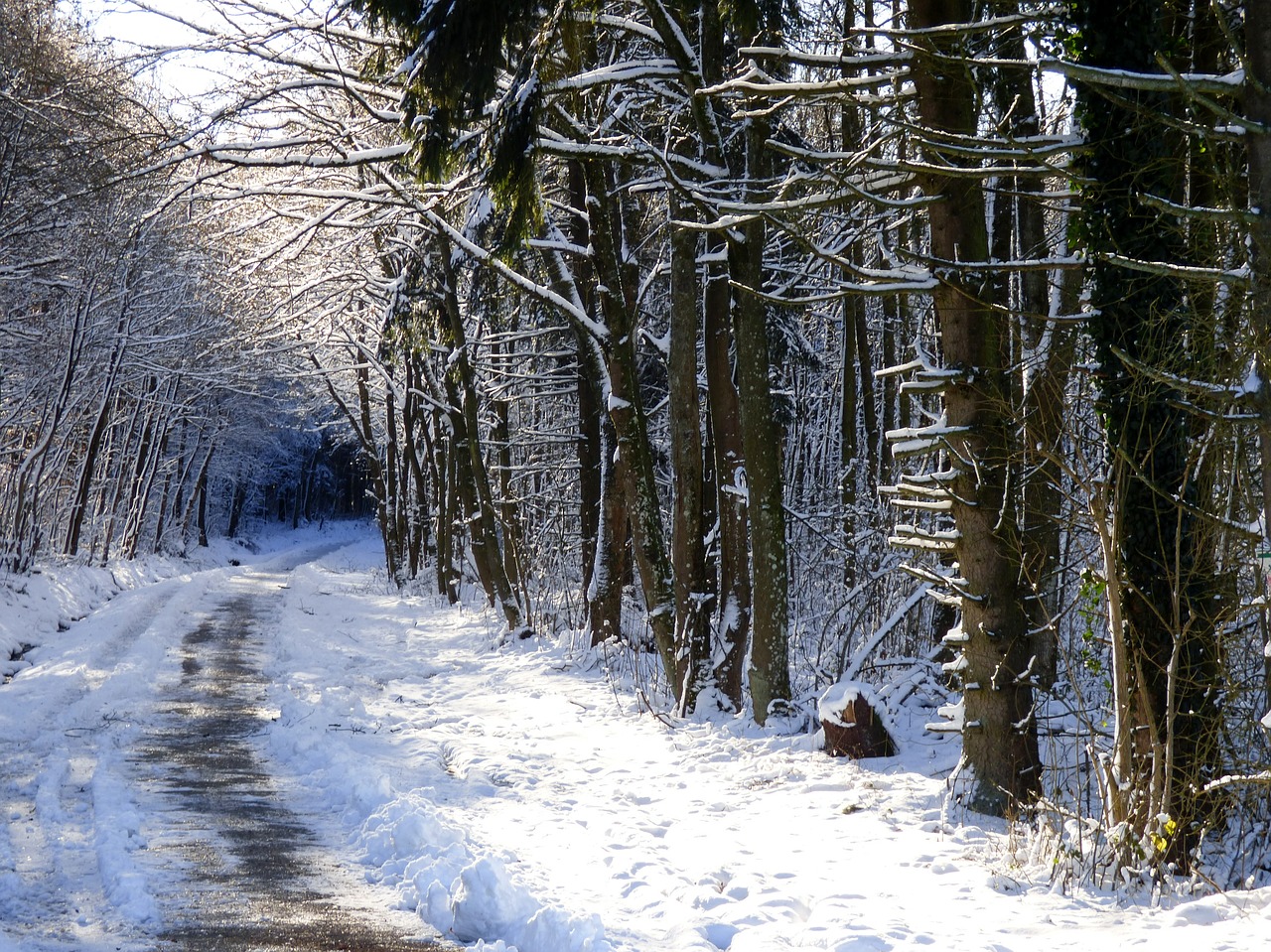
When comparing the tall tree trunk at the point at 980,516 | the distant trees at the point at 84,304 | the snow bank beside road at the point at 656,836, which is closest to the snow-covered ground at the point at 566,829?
the snow bank beside road at the point at 656,836

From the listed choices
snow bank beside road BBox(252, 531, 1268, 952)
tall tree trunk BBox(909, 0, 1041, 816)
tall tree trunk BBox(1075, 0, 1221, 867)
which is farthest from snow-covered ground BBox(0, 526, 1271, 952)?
tall tree trunk BBox(1075, 0, 1221, 867)

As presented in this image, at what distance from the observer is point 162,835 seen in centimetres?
655

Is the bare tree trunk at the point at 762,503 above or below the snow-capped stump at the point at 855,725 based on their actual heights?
above

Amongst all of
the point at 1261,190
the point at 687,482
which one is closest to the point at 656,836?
the point at 687,482

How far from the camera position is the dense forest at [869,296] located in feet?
18.8

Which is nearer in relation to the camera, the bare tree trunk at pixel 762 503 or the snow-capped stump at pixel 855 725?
the snow-capped stump at pixel 855 725

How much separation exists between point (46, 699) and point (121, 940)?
23.9 feet

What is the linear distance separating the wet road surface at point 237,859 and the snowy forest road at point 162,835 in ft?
0.04

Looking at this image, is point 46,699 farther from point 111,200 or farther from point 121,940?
point 111,200

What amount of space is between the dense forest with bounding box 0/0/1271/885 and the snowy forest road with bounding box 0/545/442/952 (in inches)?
164

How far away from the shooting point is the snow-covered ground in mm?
4957

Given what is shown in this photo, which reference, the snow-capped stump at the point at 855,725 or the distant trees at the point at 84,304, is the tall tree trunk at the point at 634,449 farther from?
the distant trees at the point at 84,304

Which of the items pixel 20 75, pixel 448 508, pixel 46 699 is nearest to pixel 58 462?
pixel 448 508

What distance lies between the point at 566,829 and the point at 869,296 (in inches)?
251
